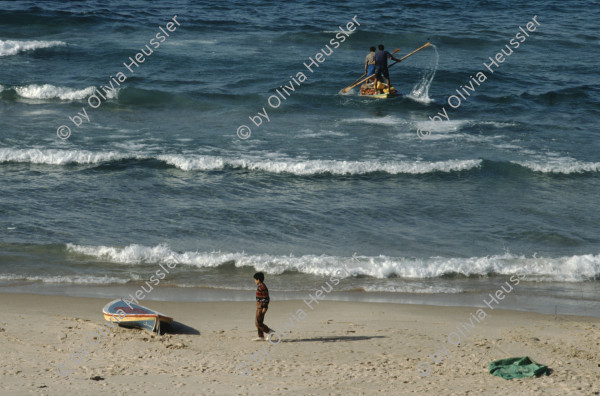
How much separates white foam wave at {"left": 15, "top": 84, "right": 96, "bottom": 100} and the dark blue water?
55mm

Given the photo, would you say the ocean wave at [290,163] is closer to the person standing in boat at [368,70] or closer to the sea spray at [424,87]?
the sea spray at [424,87]

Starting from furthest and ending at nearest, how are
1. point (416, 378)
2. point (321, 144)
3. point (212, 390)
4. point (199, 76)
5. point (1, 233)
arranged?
point (199, 76) < point (321, 144) < point (1, 233) < point (416, 378) < point (212, 390)

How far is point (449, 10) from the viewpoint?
3419 centimetres

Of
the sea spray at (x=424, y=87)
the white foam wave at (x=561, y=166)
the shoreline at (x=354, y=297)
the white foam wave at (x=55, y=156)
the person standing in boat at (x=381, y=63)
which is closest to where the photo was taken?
the shoreline at (x=354, y=297)

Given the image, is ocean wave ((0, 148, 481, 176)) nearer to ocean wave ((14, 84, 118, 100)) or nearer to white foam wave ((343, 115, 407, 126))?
white foam wave ((343, 115, 407, 126))

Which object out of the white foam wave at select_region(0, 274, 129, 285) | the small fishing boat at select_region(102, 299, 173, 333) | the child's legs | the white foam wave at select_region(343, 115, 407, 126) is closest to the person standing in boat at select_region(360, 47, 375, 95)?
the white foam wave at select_region(343, 115, 407, 126)

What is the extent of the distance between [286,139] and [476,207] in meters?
6.39

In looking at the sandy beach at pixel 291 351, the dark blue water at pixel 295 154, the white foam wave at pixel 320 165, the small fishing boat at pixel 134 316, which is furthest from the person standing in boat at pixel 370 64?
the small fishing boat at pixel 134 316

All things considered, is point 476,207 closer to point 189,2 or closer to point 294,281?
point 294,281

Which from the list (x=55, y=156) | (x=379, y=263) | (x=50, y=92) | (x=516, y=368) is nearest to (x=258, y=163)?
(x=55, y=156)

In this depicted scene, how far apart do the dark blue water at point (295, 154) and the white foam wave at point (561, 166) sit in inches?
2.1

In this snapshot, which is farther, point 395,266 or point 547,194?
point 547,194

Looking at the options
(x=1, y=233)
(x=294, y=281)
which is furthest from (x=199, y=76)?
(x=294, y=281)

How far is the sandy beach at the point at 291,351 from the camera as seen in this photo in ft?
29.2
